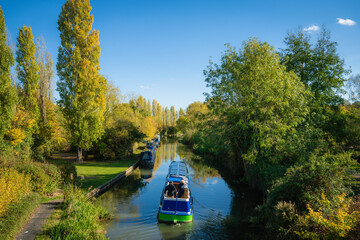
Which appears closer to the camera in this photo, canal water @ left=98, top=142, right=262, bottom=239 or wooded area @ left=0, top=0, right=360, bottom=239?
wooded area @ left=0, top=0, right=360, bottom=239

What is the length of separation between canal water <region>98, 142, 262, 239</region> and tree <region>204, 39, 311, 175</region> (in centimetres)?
356

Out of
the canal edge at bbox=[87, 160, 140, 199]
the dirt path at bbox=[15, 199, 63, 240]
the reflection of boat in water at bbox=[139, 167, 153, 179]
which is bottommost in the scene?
the reflection of boat in water at bbox=[139, 167, 153, 179]

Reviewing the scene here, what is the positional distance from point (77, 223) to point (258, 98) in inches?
486

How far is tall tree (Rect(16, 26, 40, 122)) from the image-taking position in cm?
2009

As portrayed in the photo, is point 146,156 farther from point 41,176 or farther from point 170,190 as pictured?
point 41,176

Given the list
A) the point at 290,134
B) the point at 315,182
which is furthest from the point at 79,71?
the point at 315,182

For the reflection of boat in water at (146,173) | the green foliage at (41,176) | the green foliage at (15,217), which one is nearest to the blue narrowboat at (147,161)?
the reflection of boat in water at (146,173)

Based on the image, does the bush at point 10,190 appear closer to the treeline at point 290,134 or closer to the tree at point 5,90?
the tree at point 5,90

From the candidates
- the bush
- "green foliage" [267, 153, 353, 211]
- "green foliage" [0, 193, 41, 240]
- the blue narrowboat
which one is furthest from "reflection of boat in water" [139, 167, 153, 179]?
"green foliage" [267, 153, 353, 211]

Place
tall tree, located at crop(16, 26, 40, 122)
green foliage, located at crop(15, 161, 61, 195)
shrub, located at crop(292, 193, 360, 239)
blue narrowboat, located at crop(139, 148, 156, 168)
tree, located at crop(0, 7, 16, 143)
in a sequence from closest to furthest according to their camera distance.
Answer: shrub, located at crop(292, 193, 360, 239)
green foliage, located at crop(15, 161, 61, 195)
tree, located at crop(0, 7, 16, 143)
tall tree, located at crop(16, 26, 40, 122)
blue narrowboat, located at crop(139, 148, 156, 168)

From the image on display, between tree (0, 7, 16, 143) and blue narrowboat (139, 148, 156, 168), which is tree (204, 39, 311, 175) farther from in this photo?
tree (0, 7, 16, 143)

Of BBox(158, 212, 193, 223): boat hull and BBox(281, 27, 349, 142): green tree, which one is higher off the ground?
BBox(281, 27, 349, 142): green tree

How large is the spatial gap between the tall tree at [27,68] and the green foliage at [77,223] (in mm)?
14045

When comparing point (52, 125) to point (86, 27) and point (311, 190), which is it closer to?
point (86, 27)
